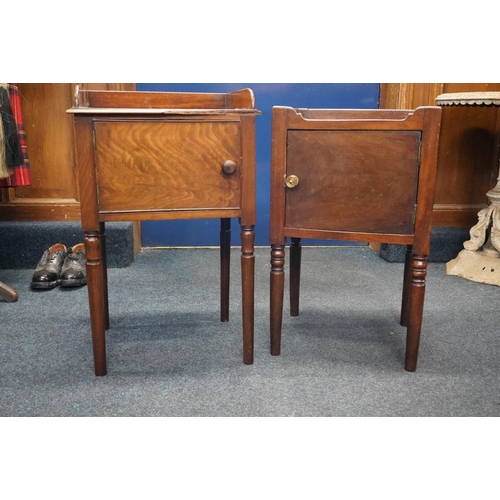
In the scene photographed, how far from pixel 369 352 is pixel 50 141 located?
5.78 feet

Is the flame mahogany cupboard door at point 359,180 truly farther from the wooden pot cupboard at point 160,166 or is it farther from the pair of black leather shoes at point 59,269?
the pair of black leather shoes at point 59,269

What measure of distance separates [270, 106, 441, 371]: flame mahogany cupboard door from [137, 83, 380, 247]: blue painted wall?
4.32 feet

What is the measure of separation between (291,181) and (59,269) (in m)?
1.20

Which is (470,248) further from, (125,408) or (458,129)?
(125,408)

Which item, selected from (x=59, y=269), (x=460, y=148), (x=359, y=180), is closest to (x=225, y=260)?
(x=359, y=180)

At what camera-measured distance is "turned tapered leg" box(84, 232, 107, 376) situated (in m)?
1.22

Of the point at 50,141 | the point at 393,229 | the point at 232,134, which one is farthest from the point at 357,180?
the point at 50,141

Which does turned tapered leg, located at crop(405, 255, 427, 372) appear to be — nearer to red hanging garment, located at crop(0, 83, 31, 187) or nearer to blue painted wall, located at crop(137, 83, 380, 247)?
blue painted wall, located at crop(137, 83, 380, 247)

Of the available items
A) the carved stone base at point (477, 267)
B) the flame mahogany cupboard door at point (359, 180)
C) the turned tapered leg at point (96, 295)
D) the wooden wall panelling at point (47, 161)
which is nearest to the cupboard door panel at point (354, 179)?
the flame mahogany cupboard door at point (359, 180)

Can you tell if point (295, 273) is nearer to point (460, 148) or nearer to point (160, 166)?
point (160, 166)

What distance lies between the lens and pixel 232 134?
1.20m

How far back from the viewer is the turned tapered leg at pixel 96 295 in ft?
3.99

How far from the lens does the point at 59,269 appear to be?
80.7 inches

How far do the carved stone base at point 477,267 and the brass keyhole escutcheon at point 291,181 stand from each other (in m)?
1.22
